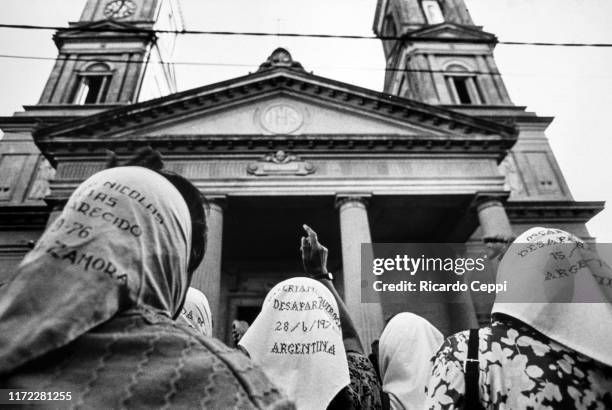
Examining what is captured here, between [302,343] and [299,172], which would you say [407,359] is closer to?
[302,343]

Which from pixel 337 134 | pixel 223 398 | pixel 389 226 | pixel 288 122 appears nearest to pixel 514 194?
pixel 389 226

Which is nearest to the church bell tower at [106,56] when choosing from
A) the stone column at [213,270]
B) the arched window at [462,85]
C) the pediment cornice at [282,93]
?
the pediment cornice at [282,93]

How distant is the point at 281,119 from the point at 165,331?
13.5 metres

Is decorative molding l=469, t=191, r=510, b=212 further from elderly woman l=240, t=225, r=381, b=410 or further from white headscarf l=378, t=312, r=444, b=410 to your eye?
elderly woman l=240, t=225, r=381, b=410

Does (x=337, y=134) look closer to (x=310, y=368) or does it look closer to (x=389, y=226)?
(x=389, y=226)

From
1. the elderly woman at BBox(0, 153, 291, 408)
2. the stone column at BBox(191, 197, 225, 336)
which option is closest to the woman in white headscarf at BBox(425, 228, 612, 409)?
the elderly woman at BBox(0, 153, 291, 408)

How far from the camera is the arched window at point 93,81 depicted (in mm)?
19734

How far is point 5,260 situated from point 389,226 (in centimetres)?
1435

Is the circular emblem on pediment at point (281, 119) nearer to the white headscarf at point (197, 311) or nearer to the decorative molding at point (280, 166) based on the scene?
the decorative molding at point (280, 166)

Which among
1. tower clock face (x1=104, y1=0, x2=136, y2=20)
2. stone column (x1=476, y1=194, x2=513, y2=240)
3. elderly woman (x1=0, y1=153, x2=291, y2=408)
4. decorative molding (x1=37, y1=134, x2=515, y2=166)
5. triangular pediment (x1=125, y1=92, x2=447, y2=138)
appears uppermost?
tower clock face (x1=104, y1=0, x2=136, y2=20)

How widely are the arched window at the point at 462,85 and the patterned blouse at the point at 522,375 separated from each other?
20550 millimetres

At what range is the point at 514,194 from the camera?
55.5 ft

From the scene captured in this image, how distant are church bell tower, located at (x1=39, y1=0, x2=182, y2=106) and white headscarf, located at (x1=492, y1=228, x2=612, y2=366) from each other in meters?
19.7

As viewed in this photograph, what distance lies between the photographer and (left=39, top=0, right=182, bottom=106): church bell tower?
19344 millimetres
